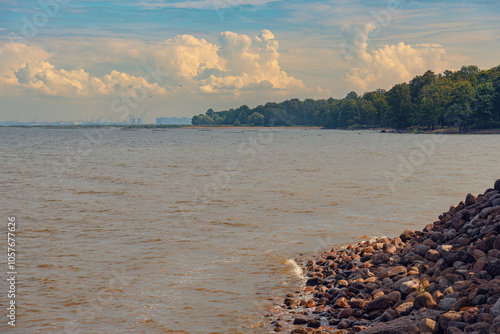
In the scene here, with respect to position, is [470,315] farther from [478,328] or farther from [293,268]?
[293,268]

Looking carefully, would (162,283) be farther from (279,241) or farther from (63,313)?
(279,241)

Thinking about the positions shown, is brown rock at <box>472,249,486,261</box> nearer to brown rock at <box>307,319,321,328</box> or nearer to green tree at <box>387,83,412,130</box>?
brown rock at <box>307,319,321,328</box>

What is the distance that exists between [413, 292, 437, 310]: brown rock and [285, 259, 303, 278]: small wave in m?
4.91

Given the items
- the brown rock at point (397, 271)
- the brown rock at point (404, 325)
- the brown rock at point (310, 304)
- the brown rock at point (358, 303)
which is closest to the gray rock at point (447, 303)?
the brown rock at point (404, 325)

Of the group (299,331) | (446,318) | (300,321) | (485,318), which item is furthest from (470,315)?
(300,321)

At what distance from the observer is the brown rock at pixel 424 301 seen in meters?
10.0

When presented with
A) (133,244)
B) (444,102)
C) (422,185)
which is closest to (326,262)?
(133,244)

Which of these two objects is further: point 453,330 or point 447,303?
point 447,303

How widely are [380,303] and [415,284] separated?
1.03 m

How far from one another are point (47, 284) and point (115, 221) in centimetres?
899

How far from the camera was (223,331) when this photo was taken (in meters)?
10.8

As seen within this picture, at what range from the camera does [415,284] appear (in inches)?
443

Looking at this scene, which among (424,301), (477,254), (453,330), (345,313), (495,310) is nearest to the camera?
(453,330)

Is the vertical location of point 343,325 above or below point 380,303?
below
